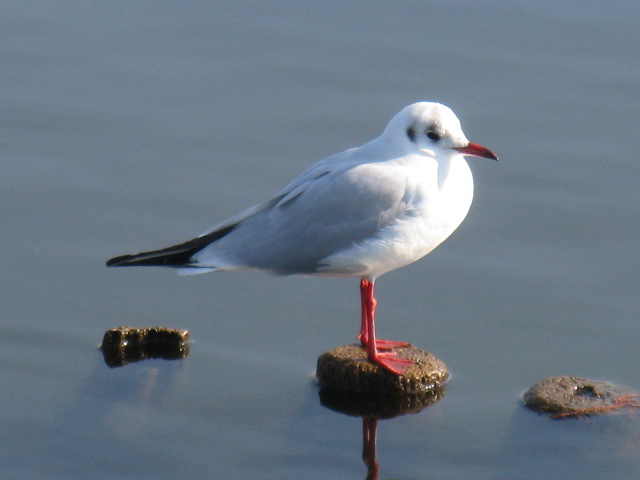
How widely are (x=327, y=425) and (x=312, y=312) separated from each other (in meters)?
1.01

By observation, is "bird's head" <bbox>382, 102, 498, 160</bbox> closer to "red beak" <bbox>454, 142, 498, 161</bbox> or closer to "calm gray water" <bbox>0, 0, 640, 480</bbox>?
"red beak" <bbox>454, 142, 498, 161</bbox>

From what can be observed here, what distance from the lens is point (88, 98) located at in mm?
8844

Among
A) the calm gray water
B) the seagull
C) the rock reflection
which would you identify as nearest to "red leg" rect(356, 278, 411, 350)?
the seagull

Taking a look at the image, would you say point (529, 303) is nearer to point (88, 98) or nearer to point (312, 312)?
point (312, 312)

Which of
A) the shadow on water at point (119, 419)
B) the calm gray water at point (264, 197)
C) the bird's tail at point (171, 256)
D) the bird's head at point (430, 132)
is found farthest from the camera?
the bird's tail at point (171, 256)

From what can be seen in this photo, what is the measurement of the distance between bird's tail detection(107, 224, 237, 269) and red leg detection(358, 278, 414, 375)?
852mm

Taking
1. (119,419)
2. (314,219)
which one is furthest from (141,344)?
(314,219)

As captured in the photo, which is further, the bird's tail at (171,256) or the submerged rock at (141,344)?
the submerged rock at (141,344)

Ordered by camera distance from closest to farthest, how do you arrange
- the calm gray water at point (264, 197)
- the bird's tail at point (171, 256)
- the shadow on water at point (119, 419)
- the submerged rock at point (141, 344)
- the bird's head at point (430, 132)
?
the shadow on water at point (119, 419) → the calm gray water at point (264, 197) → the bird's head at point (430, 132) → the bird's tail at point (171, 256) → the submerged rock at point (141, 344)

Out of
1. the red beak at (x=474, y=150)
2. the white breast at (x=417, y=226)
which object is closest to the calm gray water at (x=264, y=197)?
the white breast at (x=417, y=226)

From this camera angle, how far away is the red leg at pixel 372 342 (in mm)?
6262

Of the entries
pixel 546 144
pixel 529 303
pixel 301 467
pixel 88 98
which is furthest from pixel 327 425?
pixel 88 98

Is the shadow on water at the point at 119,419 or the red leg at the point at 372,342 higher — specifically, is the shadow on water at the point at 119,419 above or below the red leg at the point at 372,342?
below

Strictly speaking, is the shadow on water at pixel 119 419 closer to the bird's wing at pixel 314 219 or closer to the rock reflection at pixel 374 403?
the bird's wing at pixel 314 219
